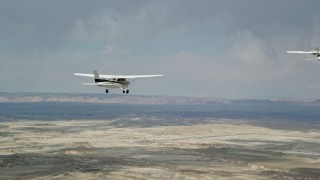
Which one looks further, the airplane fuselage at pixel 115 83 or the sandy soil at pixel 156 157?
the sandy soil at pixel 156 157

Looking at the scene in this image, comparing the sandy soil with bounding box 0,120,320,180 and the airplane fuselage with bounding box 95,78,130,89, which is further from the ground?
the airplane fuselage with bounding box 95,78,130,89

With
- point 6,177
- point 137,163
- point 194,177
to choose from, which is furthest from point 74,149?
point 194,177

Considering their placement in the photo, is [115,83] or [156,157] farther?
[156,157]

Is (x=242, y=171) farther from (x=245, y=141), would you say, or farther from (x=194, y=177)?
(x=245, y=141)

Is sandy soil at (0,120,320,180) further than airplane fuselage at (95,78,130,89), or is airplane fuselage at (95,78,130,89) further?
sandy soil at (0,120,320,180)

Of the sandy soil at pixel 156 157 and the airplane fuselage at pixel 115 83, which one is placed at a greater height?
the airplane fuselage at pixel 115 83

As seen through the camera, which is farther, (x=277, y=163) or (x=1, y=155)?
(x=1, y=155)

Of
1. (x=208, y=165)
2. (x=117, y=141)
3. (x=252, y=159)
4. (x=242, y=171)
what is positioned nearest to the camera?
(x=242, y=171)

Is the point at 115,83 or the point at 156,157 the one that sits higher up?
the point at 115,83
